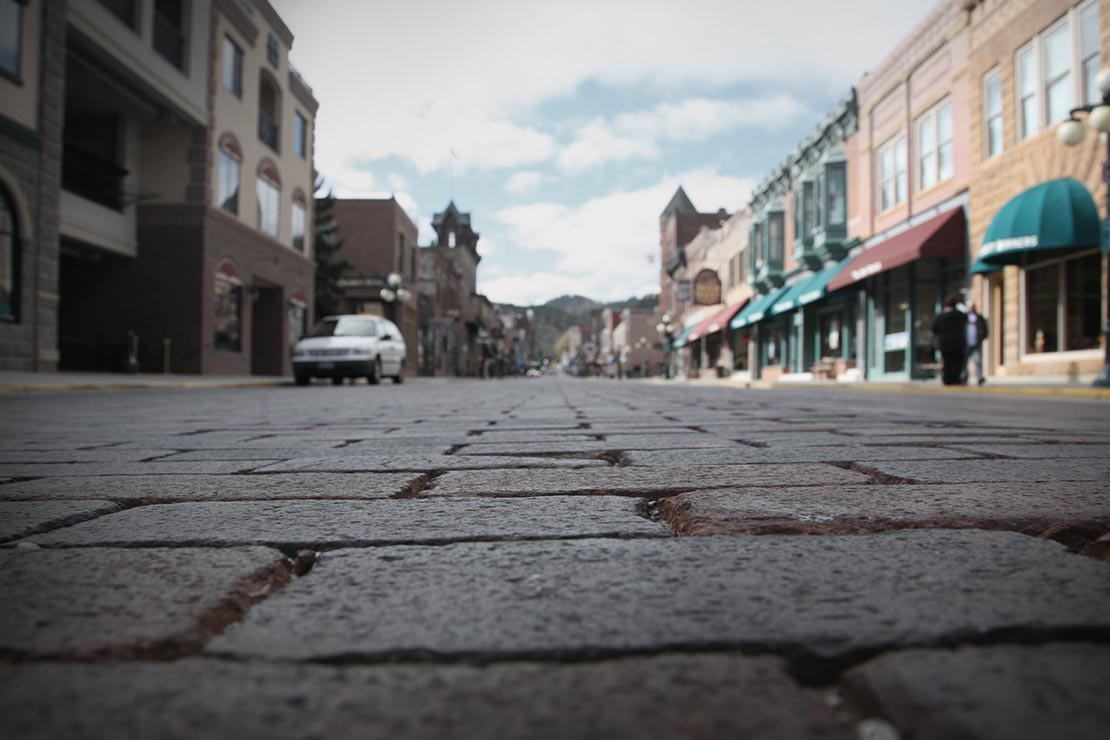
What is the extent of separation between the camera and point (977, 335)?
12.7 metres

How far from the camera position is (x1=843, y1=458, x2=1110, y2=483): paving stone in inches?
92.7

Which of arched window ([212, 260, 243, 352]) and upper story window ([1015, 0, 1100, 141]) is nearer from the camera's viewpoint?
upper story window ([1015, 0, 1100, 141])

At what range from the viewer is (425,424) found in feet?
17.7

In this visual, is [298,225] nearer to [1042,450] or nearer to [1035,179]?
[1035,179]

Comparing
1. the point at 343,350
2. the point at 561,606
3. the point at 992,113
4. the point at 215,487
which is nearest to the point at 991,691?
the point at 561,606

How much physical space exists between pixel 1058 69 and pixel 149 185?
18679 millimetres

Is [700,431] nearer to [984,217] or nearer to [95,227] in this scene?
[984,217]

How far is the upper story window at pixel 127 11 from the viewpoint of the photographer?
14.9 meters

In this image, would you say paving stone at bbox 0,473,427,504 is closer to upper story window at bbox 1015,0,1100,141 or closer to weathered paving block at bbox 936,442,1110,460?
weathered paving block at bbox 936,442,1110,460

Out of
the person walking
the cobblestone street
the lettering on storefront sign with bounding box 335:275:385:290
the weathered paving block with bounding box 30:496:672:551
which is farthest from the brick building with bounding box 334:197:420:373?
the weathered paving block with bounding box 30:496:672:551

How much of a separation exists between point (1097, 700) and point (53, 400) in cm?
1030

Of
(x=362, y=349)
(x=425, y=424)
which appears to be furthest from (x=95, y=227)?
(x=425, y=424)

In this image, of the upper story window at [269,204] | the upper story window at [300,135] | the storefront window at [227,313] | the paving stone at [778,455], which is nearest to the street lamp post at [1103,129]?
the paving stone at [778,455]

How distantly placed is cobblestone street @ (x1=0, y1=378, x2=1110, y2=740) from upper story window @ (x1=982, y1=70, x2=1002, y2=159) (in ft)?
48.4
